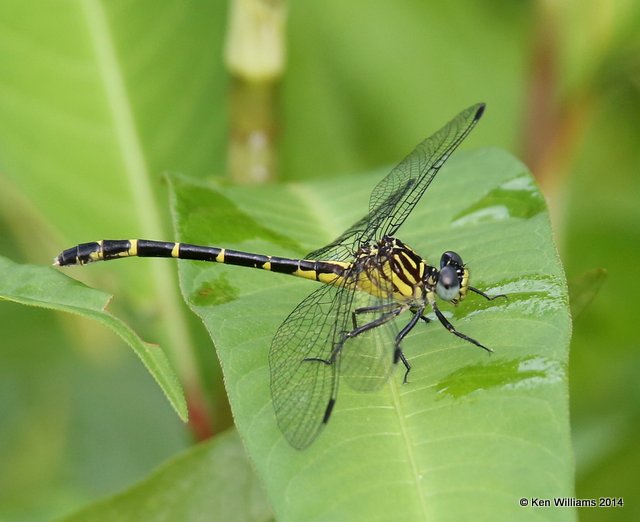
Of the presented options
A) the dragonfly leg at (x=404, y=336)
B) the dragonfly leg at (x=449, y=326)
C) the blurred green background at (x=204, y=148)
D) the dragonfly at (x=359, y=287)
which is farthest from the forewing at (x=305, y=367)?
the blurred green background at (x=204, y=148)

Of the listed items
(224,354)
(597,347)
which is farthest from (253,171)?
(597,347)

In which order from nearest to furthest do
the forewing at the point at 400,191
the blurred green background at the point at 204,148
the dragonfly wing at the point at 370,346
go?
the dragonfly wing at the point at 370,346, the forewing at the point at 400,191, the blurred green background at the point at 204,148

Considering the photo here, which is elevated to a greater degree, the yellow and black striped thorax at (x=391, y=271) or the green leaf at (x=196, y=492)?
the yellow and black striped thorax at (x=391, y=271)

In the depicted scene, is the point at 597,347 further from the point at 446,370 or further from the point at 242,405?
the point at 242,405

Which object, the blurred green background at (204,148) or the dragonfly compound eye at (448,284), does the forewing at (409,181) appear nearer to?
the dragonfly compound eye at (448,284)

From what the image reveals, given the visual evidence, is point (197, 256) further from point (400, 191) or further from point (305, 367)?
point (400, 191)

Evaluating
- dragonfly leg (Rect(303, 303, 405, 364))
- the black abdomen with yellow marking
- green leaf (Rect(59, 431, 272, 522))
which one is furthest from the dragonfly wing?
green leaf (Rect(59, 431, 272, 522))
